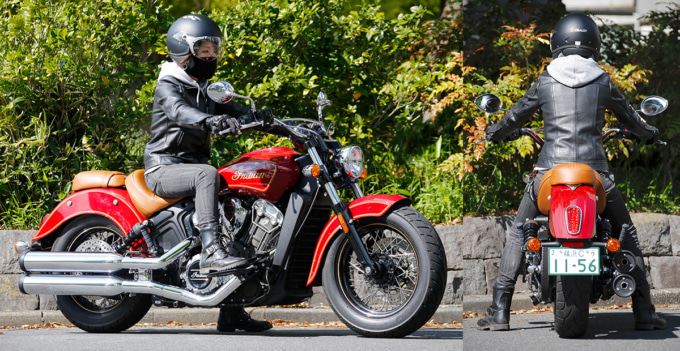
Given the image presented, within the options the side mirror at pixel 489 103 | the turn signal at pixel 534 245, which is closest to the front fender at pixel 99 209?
the side mirror at pixel 489 103

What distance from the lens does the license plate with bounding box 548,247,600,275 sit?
3.85m

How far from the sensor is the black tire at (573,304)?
12.7 feet

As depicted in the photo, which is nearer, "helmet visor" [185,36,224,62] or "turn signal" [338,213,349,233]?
"turn signal" [338,213,349,233]

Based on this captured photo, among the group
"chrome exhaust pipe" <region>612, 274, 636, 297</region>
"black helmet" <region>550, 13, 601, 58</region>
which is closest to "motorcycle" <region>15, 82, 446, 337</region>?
"chrome exhaust pipe" <region>612, 274, 636, 297</region>

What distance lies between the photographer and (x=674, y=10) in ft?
19.7

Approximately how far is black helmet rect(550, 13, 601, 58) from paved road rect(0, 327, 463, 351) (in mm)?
1785

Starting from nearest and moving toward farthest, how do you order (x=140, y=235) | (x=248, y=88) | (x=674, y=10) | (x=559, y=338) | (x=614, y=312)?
(x=559, y=338), (x=614, y=312), (x=140, y=235), (x=674, y=10), (x=248, y=88)

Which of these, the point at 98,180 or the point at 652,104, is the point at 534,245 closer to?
the point at 652,104

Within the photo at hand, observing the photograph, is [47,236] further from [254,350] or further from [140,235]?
[254,350]

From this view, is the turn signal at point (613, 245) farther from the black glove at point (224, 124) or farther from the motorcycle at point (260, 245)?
the black glove at point (224, 124)

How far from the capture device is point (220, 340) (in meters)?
4.76

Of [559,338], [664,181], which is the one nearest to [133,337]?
[559,338]

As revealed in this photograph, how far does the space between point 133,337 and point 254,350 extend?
1.06 meters

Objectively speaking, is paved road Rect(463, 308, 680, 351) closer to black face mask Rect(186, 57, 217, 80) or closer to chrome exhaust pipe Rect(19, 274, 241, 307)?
chrome exhaust pipe Rect(19, 274, 241, 307)
